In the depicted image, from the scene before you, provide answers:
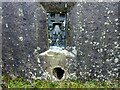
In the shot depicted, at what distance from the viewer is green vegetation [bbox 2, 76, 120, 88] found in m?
3.36

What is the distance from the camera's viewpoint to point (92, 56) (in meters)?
3.35

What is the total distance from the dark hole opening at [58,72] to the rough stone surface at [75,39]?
0.07 metres

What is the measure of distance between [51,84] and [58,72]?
11 cm

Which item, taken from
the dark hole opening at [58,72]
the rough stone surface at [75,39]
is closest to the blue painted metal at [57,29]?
the rough stone surface at [75,39]

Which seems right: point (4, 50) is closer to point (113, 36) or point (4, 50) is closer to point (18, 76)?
point (18, 76)

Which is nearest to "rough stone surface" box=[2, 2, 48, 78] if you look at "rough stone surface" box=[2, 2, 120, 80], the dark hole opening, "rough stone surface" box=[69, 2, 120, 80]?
"rough stone surface" box=[2, 2, 120, 80]

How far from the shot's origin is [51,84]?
3.38 meters

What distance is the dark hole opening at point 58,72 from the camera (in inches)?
134

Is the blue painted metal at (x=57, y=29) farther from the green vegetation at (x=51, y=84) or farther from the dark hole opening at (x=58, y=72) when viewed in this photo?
the green vegetation at (x=51, y=84)

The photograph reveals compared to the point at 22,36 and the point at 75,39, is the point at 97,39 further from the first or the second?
the point at 22,36

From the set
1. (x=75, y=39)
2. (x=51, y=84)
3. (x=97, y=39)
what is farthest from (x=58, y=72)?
(x=97, y=39)

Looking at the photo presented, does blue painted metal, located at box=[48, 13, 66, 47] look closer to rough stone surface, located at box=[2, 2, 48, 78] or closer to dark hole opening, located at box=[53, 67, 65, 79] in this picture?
rough stone surface, located at box=[2, 2, 48, 78]

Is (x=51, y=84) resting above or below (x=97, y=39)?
below

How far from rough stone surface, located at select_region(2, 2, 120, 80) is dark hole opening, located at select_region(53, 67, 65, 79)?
0.07m
